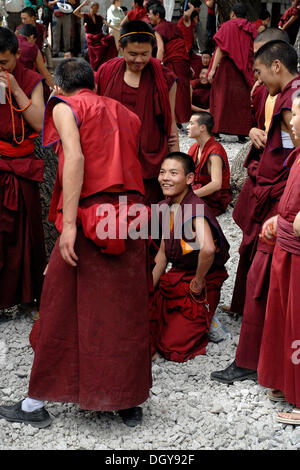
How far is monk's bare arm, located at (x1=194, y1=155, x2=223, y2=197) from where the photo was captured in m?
4.34

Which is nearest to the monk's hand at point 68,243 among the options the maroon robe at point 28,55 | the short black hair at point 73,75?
the short black hair at point 73,75

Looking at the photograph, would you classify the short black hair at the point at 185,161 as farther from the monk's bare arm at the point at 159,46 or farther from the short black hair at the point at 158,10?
the short black hair at the point at 158,10

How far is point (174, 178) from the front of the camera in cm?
339

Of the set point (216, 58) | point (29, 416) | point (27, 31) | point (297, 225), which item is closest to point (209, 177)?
point (297, 225)

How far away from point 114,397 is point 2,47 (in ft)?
6.06

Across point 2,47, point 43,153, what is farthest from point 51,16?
point 2,47

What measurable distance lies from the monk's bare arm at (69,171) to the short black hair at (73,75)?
0.41 ft

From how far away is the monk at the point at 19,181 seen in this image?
3293mm

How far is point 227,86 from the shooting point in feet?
24.9

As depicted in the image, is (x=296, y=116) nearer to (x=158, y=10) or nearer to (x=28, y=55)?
(x=28, y=55)

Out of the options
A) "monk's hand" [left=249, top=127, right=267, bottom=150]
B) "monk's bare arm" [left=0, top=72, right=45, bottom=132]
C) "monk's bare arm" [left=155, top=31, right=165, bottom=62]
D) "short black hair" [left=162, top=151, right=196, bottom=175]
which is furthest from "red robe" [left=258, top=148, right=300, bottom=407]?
"monk's bare arm" [left=155, top=31, right=165, bottom=62]

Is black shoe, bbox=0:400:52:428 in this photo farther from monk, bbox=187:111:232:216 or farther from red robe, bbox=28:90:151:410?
monk, bbox=187:111:232:216

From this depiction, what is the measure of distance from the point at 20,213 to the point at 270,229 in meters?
1.46
